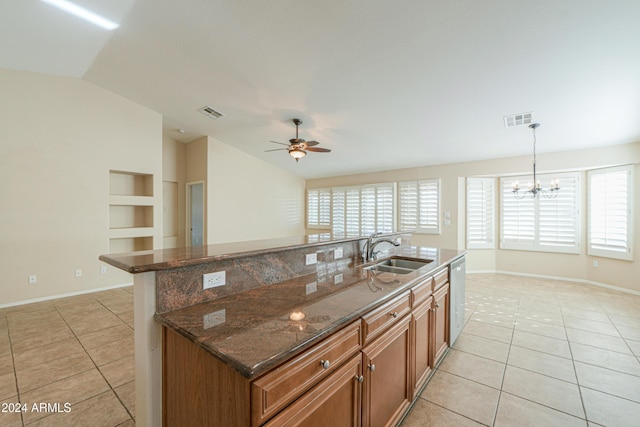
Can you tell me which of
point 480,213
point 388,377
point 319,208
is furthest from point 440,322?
point 319,208

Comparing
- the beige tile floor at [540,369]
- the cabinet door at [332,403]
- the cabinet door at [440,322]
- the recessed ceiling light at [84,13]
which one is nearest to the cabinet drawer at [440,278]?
the cabinet door at [440,322]

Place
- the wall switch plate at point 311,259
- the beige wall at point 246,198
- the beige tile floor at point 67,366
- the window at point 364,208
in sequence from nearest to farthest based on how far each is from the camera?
the beige tile floor at point 67,366, the wall switch plate at point 311,259, the beige wall at point 246,198, the window at point 364,208

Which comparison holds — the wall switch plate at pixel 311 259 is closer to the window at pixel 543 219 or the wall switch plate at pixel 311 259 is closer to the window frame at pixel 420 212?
the window frame at pixel 420 212

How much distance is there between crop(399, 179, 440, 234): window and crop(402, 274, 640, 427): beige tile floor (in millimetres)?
2439

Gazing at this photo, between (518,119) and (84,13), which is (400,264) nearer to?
(518,119)

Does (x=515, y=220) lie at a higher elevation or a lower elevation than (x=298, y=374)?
higher

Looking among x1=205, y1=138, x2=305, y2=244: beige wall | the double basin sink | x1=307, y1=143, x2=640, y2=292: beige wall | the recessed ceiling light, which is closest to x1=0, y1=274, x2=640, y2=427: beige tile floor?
the double basin sink

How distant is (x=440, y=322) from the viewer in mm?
2395

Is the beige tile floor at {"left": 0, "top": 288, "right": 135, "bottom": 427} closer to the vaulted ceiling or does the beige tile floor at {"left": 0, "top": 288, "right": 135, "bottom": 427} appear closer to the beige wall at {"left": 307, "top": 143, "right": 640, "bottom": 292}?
the vaulted ceiling

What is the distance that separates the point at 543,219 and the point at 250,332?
21.4 ft

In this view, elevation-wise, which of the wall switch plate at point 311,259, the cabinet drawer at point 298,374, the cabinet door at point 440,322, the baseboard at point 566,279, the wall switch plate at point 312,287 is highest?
the wall switch plate at point 311,259

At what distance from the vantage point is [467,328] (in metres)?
3.15

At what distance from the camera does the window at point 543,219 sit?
16.7 feet

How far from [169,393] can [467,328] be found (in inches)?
126
